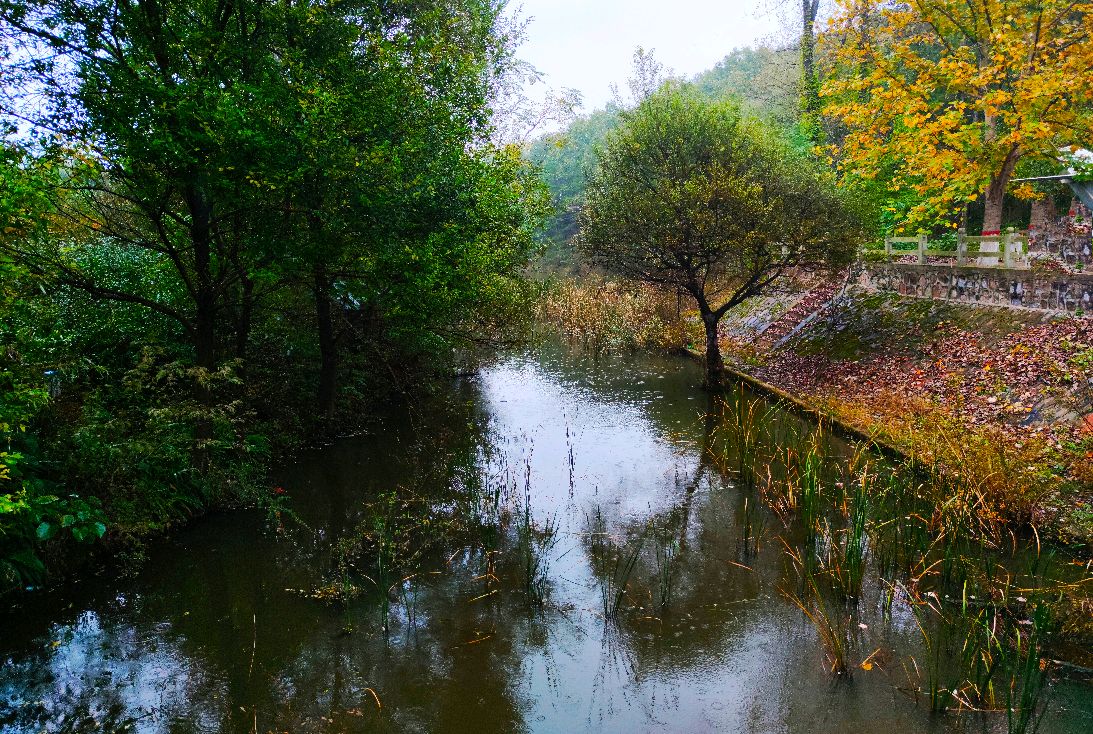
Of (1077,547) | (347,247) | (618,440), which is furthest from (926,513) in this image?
(347,247)

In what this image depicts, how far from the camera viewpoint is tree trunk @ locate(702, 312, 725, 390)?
15.2 metres

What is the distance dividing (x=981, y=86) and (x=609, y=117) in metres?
61.4

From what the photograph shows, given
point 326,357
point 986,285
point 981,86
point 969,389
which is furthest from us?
point 981,86

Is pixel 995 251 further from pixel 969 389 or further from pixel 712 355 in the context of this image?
pixel 712 355

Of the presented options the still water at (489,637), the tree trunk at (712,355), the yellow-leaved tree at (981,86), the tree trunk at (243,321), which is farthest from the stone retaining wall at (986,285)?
the tree trunk at (243,321)

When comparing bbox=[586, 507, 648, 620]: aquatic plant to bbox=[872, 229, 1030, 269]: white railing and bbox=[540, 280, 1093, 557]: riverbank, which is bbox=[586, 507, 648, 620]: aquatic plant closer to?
bbox=[540, 280, 1093, 557]: riverbank

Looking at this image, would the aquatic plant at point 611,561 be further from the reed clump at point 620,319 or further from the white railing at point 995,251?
the reed clump at point 620,319

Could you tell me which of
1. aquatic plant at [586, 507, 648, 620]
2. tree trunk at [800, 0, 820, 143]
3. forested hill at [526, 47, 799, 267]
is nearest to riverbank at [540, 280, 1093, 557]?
aquatic plant at [586, 507, 648, 620]

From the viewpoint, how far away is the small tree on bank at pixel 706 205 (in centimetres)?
1340

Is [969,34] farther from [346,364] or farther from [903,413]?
[346,364]

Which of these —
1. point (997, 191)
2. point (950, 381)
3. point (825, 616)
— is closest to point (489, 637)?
point (825, 616)

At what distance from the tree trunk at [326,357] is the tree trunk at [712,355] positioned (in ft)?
27.9

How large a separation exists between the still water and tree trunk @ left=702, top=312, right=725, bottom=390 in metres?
5.91

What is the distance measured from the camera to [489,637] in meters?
6.01
